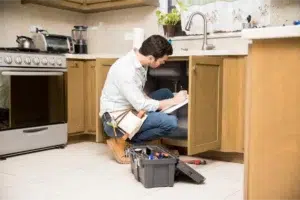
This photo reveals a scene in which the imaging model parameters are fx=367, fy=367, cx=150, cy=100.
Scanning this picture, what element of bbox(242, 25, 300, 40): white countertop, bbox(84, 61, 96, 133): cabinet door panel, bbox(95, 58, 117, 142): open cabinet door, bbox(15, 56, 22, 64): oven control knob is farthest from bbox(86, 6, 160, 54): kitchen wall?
bbox(242, 25, 300, 40): white countertop

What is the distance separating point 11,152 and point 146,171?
4.50 feet

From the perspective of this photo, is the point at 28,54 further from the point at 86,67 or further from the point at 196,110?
the point at 196,110

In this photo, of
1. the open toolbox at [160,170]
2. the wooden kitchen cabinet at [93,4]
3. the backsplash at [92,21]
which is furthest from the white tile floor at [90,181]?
the wooden kitchen cabinet at [93,4]

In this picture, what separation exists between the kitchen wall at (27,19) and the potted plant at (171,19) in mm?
1166

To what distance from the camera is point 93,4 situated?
397cm

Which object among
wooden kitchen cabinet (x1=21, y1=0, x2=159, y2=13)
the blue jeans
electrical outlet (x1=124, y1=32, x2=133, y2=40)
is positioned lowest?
the blue jeans

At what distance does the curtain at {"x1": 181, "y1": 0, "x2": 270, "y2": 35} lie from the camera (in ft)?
10.2

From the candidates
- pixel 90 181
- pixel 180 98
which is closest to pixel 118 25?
pixel 180 98

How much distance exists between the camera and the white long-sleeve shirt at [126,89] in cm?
264

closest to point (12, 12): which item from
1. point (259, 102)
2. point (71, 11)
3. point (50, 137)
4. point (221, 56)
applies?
point (71, 11)

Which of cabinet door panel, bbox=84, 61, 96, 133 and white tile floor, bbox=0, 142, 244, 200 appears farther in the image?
cabinet door panel, bbox=84, 61, 96, 133

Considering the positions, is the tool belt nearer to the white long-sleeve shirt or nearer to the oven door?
the white long-sleeve shirt

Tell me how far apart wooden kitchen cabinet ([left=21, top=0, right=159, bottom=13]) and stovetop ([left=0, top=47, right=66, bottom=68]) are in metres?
0.73

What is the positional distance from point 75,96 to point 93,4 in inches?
42.9
